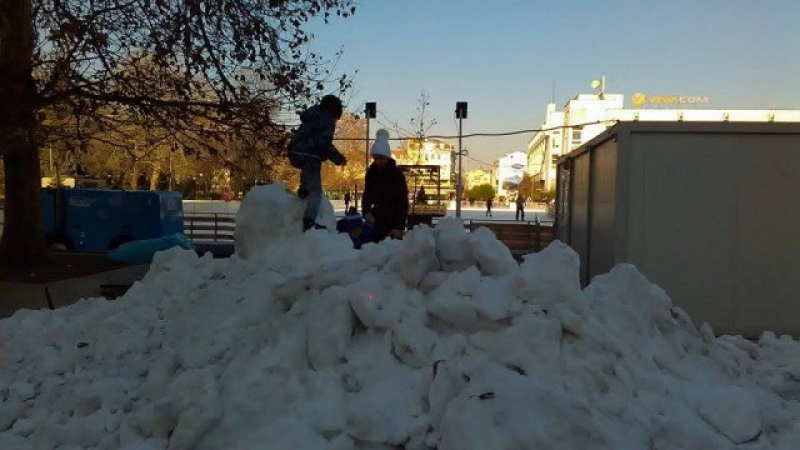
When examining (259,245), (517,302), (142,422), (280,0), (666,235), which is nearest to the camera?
(142,422)

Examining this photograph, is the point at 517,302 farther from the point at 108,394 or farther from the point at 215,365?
the point at 108,394

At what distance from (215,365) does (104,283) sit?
5.99 metres

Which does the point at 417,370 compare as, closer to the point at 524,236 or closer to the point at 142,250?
the point at 142,250

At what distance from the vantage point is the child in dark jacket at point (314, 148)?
20.6ft

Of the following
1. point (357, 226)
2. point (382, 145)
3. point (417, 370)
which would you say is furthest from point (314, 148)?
point (417, 370)

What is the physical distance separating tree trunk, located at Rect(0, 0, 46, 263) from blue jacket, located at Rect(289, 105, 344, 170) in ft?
17.7

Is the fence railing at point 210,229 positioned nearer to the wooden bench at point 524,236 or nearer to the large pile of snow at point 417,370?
the wooden bench at point 524,236

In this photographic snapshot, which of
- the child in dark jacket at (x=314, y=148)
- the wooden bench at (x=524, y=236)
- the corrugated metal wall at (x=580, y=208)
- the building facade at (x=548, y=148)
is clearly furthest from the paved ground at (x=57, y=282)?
the building facade at (x=548, y=148)

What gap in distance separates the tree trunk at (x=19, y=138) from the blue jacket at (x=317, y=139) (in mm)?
5384

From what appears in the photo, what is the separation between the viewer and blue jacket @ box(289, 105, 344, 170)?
6.27m

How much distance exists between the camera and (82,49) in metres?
9.59

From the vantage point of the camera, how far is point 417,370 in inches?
145

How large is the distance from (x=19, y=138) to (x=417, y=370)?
8.34 m

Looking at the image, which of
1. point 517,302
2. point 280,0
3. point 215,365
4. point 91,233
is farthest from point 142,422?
point 91,233
